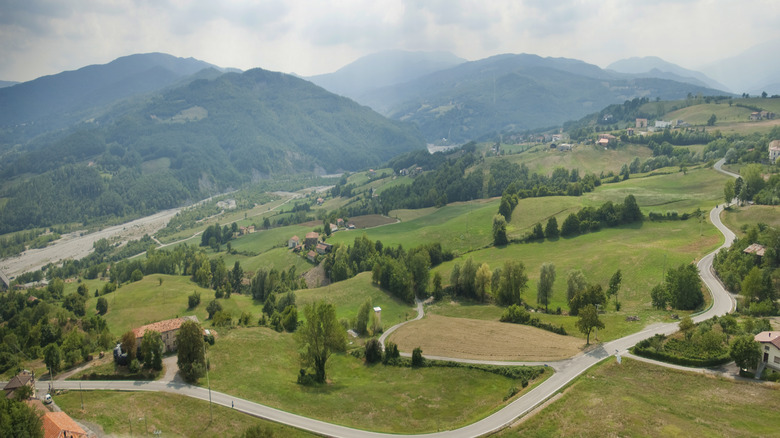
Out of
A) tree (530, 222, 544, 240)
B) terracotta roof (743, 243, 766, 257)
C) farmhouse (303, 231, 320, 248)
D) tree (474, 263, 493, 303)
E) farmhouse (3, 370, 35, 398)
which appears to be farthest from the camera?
farmhouse (303, 231, 320, 248)

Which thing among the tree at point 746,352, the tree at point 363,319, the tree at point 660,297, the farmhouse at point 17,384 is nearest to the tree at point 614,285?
the tree at point 660,297

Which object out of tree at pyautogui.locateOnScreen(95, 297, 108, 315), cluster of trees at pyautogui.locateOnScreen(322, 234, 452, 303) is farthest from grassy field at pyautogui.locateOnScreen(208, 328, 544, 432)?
tree at pyautogui.locateOnScreen(95, 297, 108, 315)

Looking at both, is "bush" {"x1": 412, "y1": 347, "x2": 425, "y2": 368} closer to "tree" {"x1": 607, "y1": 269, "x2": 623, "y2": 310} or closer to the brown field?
the brown field

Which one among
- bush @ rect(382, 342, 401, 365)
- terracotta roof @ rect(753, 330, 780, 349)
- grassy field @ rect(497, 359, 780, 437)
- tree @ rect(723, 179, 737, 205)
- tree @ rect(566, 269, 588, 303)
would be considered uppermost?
tree @ rect(723, 179, 737, 205)

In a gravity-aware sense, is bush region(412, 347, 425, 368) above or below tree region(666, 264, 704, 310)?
below

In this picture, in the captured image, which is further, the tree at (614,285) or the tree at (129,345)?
the tree at (614,285)

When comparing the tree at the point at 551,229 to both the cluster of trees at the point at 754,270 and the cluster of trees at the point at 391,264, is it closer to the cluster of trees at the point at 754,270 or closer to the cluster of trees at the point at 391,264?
the cluster of trees at the point at 391,264

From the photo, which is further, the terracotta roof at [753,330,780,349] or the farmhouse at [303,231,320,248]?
the farmhouse at [303,231,320,248]
